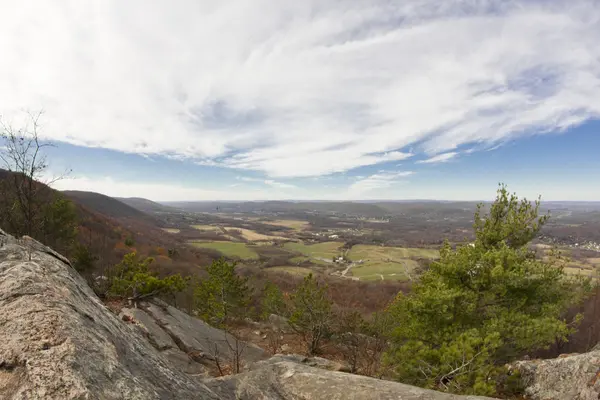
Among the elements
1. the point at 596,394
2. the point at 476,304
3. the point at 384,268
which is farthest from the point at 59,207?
the point at 384,268

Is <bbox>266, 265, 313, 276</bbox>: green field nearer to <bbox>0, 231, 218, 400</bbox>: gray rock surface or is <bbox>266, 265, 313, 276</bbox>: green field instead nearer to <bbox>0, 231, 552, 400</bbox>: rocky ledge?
<bbox>0, 231, 552, 400</bbox>: rocky ledge

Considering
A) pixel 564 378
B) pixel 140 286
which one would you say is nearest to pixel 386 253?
pixel 140 286

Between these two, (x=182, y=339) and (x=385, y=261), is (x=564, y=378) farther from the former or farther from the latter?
(x=385, y=261)

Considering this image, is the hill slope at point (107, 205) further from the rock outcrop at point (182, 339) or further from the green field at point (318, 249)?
the rock outcrop at point (182, 339)

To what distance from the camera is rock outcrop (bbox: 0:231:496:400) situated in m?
2.89

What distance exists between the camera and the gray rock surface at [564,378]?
8.23 m

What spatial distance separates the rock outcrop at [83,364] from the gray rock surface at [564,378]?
5614 mm

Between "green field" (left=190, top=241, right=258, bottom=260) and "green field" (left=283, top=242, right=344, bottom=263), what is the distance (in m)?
20.4

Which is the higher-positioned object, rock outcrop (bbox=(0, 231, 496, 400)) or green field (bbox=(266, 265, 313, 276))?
rock outcrop (bbox=(0, 231, 496, 400))

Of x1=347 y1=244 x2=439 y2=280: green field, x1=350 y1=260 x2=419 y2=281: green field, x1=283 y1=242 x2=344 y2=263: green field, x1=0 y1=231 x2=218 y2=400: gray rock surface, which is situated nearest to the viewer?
x1=0 y1=231 x2=218 y2=400: gray rock surface

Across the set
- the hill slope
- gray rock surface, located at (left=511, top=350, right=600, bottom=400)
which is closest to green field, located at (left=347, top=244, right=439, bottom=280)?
gray rock surface, located at (left=511, top=350, right=600, bottom=400)

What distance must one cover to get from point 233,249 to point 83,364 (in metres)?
117

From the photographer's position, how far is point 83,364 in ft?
10.3

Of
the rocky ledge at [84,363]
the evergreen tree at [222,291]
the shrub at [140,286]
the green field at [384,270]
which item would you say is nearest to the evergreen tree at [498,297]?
the rocky ledge at [84,363]
